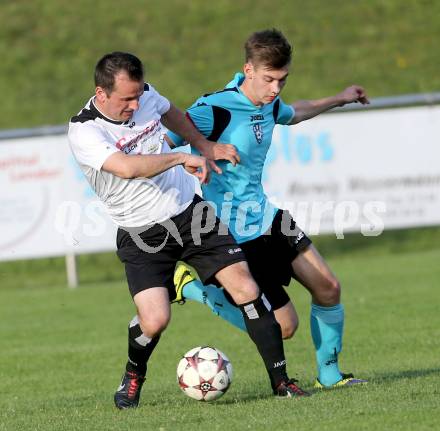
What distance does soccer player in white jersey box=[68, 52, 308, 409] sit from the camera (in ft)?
21.1

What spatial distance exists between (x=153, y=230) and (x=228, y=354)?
2.94 m

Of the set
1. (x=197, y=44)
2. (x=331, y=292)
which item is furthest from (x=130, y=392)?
(x=197, y=44)

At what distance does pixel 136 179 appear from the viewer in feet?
21.5

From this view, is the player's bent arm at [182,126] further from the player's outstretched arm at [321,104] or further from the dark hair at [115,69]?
the player's outstretched arm at [321,104]

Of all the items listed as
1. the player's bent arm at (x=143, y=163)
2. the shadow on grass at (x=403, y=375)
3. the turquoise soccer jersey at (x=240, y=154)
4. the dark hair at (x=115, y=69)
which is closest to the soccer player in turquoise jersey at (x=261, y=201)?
the turquoise soccer jersey at (x=240, y=154)

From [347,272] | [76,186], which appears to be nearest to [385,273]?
[347,272]

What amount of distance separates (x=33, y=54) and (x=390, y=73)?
25.0 feet

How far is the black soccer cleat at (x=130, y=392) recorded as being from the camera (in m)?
6.75

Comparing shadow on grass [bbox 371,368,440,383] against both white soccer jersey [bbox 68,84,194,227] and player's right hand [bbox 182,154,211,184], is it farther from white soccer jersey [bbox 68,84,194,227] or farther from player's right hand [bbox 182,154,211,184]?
player's right hand [bbox 182,154,211,184]

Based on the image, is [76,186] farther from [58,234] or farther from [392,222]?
[392,222]

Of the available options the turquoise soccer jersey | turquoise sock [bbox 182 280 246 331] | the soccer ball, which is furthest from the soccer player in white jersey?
turquoise sock [bbox 182 280 246 331]

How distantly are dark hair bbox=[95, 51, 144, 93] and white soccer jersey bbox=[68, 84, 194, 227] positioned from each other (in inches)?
10.5

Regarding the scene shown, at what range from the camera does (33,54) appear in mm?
23031

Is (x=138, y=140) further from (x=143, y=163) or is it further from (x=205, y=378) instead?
(x=205, y=378)
